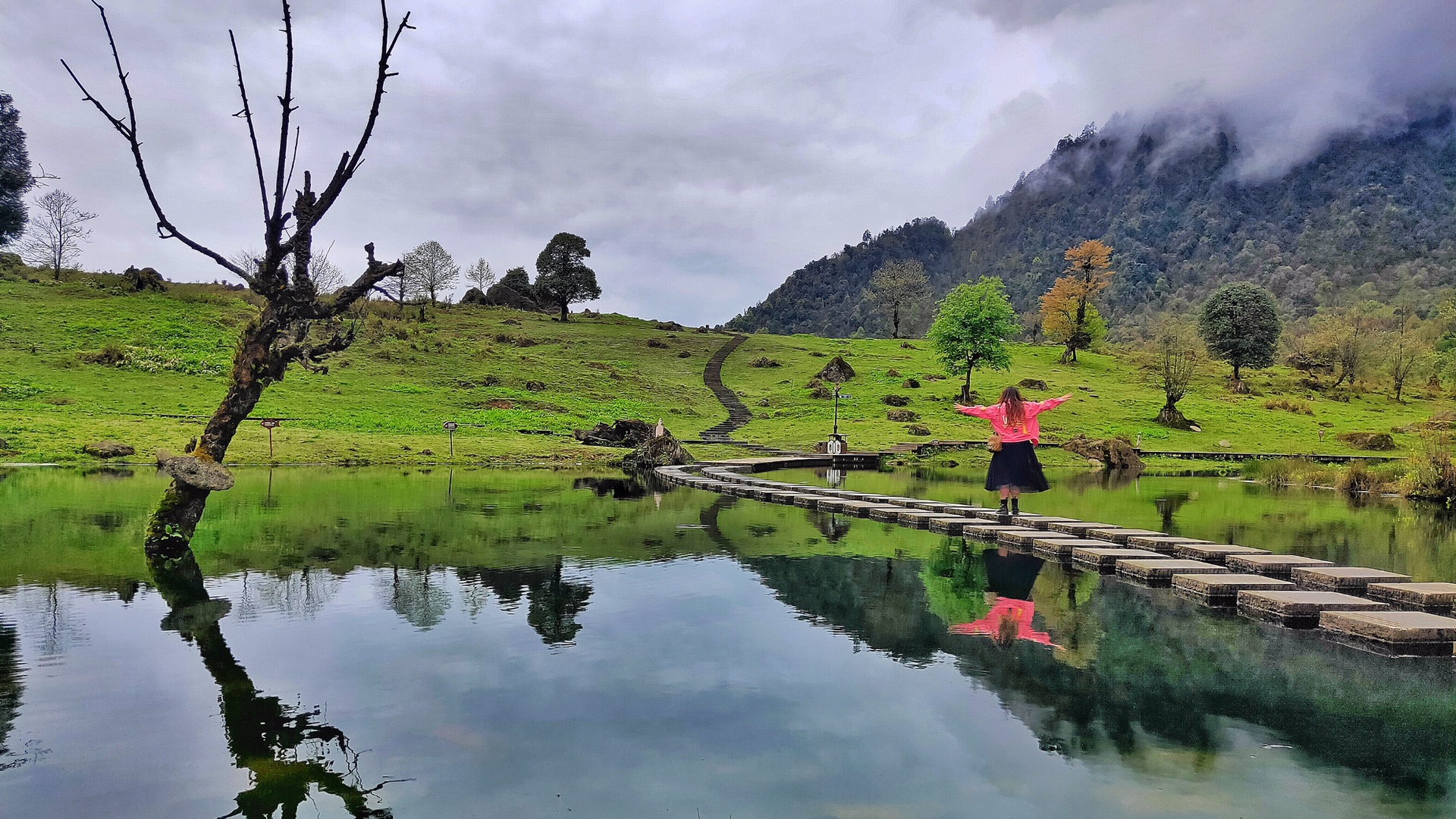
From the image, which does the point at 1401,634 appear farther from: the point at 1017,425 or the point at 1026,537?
the point at 1017,425

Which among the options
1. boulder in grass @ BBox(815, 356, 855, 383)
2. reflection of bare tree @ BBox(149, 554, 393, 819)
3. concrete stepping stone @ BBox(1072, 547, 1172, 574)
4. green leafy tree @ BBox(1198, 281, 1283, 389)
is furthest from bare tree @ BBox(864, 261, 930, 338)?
reflection of bare tree @ BBox(149, 554, 393, 819)

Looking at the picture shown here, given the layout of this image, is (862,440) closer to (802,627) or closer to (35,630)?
(802,627)

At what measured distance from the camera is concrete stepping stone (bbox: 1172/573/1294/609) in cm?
920

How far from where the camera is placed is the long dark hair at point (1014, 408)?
14.7m

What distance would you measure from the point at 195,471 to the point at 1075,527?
13.5 m

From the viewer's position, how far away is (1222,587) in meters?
9.26

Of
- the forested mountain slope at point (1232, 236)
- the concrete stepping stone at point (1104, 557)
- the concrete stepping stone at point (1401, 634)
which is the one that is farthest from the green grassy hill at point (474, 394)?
the forested mountain slope at point (1232, 236)

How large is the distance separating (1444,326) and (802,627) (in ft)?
282

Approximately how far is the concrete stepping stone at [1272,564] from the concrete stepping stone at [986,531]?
344 cm

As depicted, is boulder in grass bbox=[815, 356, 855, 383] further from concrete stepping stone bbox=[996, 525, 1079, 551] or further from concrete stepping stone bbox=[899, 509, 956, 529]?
concrete stepping stone bbox=[996, 525, 1079, 551]

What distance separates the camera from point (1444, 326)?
68.6m

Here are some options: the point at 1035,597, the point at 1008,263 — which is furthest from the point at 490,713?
the point at 1008,263

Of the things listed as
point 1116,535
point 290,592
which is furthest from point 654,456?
point 290,592

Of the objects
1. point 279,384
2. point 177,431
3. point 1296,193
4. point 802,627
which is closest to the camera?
point 802,627
